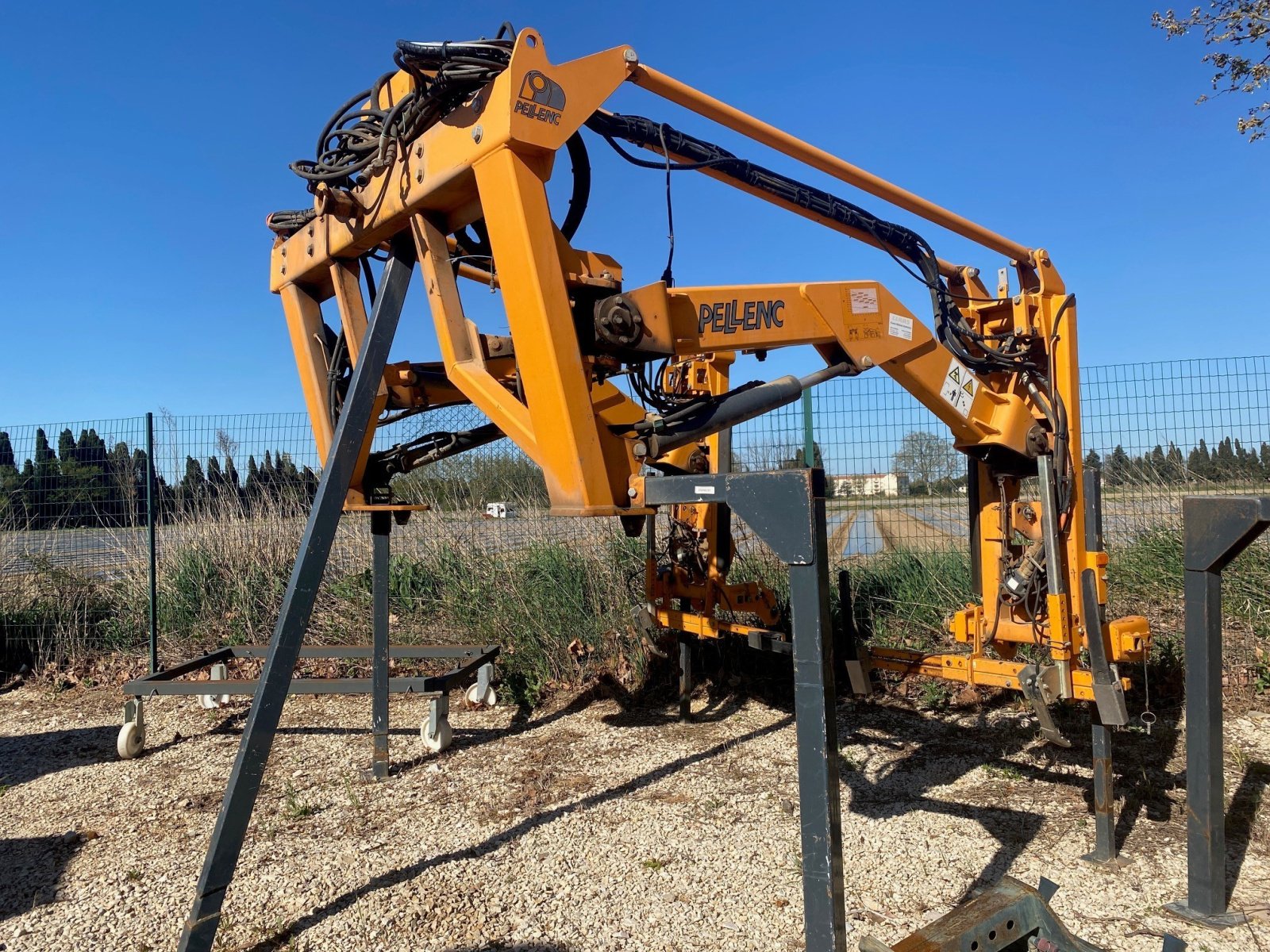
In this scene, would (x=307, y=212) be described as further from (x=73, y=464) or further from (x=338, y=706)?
(x=73, y=464)

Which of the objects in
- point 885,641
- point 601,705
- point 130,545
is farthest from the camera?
point 130,545

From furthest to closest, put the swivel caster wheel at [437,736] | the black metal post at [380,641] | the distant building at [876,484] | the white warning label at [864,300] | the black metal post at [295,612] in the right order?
the distant building at [876,484] → the swivel caster wheel at [437,736] → the black metal post at [380,641] → the white warning label at [864,300] → the black metal post at [295,612]

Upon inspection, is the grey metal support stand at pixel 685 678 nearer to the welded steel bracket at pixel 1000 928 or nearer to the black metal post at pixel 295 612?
the black metal post at pixel 295 612

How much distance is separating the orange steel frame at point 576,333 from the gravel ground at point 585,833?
80 centimetres

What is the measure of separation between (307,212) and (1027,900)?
12.9ft

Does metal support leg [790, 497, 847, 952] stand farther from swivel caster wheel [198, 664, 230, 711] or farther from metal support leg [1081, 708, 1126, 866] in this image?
swivel caster wheel [198, 664, 230, 711]

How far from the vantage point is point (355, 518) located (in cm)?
862

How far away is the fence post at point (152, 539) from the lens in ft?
24.5

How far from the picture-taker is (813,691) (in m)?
2.07

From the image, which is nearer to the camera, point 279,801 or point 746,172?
point 746,172

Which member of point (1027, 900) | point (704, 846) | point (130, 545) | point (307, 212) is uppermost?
point (307, 212)

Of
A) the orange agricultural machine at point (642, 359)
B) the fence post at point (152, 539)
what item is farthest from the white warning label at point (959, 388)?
the fence post at point (152, 539)

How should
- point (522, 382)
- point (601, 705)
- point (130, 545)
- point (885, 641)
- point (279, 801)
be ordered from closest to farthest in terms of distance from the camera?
point (522, 382), point (279, 801), point (601, 705), point (885, 641), point (130, 545)

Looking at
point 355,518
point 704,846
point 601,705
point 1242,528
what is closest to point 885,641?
point 601,705
